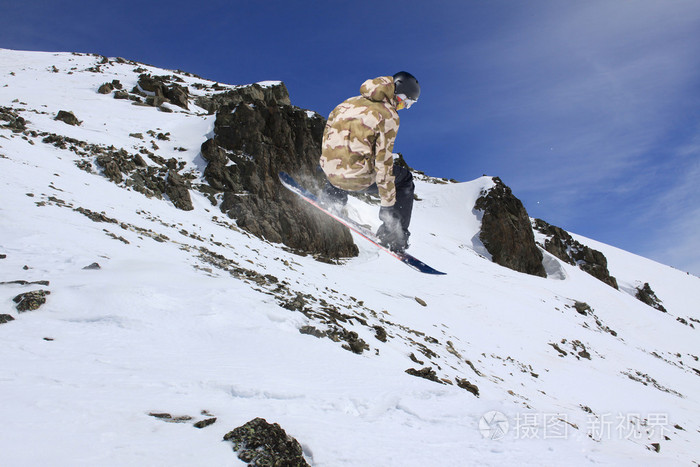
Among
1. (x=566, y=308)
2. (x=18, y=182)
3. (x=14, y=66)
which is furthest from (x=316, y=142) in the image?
(x=14, y=66)

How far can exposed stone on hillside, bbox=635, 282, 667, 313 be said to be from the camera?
4608cm

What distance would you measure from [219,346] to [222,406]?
1623 millimetres

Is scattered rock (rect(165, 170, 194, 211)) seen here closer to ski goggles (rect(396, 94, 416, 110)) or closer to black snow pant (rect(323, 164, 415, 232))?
black snow pant (rect(323, 164, 415, 232))

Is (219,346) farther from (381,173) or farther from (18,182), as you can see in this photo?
(18,182)

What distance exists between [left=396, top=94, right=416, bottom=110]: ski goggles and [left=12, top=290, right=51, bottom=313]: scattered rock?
18.6 ft

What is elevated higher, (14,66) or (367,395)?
(14,66)

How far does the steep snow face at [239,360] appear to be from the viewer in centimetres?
274

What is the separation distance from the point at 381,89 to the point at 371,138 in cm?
73

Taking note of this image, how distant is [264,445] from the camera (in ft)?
8.36

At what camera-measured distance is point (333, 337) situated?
620 cm

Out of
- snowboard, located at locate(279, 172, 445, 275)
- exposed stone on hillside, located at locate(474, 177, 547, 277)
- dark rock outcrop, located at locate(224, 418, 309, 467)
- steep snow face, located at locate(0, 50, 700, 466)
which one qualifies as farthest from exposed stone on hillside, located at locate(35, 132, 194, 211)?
exposed stone on hillside, located at locate(474, 177, 547, 277)

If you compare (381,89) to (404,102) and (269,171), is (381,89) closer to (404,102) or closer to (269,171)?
(404,102)

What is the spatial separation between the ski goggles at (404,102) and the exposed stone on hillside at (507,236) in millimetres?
38561

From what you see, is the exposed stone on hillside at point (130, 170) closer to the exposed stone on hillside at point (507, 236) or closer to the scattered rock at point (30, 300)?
the scattered rock at point (30, 300)
